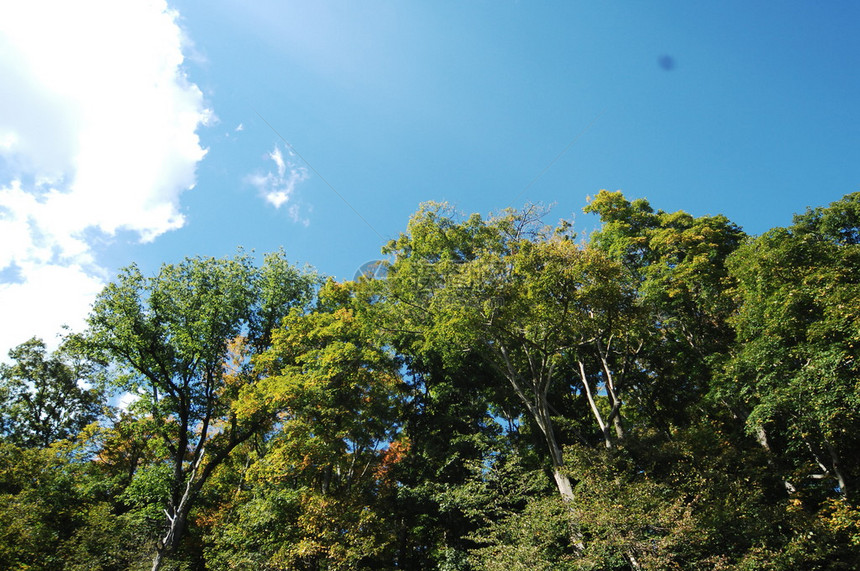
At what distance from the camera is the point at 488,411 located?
17.8 m

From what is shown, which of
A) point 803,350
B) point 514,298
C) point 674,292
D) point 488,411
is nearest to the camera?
point 803,350

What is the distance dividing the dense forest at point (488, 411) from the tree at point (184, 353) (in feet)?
0.31

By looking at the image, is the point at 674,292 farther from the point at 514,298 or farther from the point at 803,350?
the point at 514,298

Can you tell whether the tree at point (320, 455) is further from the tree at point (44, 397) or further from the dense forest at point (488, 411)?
the tree at point (44, 397)

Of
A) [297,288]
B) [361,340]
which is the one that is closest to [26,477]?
[297,288]

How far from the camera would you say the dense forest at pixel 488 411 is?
9.62m

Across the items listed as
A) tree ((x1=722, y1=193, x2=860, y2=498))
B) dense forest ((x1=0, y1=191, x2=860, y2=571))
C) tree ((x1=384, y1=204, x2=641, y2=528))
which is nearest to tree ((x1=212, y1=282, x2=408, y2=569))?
dense forest ((x1=0, y1=191, x2=860, y2=571))

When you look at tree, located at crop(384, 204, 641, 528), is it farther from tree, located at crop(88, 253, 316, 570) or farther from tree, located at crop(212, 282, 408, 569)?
tree, located at crop(88, 253, 316, 570)

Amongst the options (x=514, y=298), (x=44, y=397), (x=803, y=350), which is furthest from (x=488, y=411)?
(x=44, y=397)

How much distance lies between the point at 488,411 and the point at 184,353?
1279 centimetres

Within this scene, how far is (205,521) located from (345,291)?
11.6 metres

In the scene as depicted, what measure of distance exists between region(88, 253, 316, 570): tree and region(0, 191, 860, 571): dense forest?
0.09 metres

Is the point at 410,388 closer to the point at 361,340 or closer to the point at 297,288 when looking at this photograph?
the point at 361,340

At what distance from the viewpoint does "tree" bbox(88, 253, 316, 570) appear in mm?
15289
